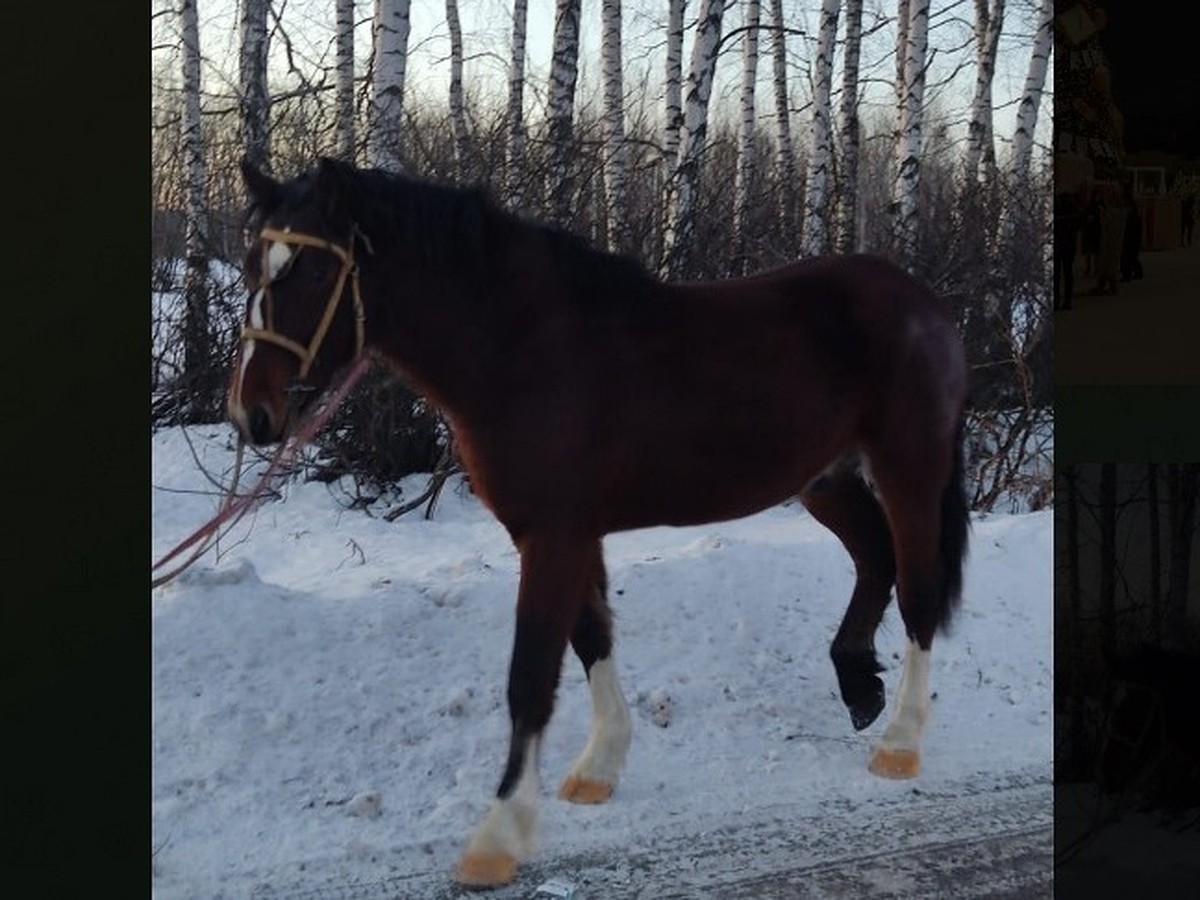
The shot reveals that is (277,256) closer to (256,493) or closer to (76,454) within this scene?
(256,493)

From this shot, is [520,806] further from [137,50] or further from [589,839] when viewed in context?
[137,50]

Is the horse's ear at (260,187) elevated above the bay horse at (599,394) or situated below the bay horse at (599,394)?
above

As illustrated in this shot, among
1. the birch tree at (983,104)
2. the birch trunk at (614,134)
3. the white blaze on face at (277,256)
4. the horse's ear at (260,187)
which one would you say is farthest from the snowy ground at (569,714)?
the birch tree at (983,104)

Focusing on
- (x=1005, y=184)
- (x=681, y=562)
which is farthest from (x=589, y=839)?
(x=1005, y=184)

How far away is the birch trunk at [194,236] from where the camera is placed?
11.3 ft

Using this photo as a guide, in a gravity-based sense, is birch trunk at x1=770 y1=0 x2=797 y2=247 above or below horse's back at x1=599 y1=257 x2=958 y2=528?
above

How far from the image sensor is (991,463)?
3.99 metres

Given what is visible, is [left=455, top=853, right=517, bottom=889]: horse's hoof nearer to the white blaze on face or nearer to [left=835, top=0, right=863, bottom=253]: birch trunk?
the white blaze on face

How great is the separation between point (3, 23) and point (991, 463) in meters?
3.13

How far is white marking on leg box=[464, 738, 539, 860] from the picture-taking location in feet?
11.8

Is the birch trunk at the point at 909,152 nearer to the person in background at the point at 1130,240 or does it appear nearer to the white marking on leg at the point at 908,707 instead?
the person in background at the point at 1130,240

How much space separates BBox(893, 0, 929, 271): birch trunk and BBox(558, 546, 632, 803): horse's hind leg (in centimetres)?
134

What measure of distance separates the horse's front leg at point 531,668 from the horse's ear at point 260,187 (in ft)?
3.78

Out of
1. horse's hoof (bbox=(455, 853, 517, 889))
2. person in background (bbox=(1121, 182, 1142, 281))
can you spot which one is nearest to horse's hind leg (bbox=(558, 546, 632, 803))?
horse's hoof (bbox=(455, 853, 517, 889))
